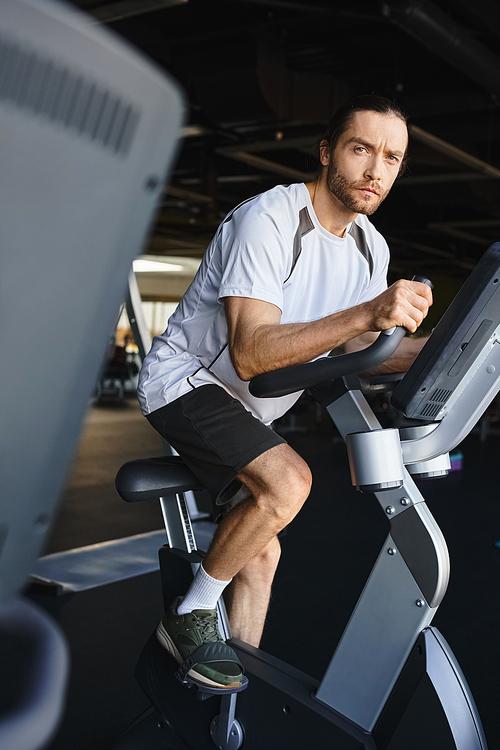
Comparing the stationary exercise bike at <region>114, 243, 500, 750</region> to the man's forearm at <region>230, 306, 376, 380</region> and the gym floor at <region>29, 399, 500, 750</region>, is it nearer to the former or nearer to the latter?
the man's forearm at <region>230, 306, 376, 380</region>

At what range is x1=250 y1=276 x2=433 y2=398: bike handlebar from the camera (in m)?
1.21

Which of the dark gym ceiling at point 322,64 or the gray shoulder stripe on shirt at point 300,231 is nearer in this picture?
the gray shoulder stripe on shirt at point 300,231

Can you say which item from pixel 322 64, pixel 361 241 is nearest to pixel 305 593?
pixel 361 241

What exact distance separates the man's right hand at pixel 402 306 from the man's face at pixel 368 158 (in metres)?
0.47

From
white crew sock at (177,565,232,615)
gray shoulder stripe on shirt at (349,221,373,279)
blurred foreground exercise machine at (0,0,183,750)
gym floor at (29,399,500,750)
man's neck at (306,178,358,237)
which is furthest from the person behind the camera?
gym floor at (29,399,500,750)

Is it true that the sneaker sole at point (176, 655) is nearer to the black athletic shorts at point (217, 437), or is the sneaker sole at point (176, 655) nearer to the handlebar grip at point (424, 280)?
the black athletic shorts at point (217, 437)

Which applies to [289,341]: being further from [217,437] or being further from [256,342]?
A: [217,437]

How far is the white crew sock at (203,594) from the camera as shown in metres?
1.58

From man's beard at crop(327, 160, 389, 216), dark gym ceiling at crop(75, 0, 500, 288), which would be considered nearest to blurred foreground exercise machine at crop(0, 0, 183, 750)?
man's beard at crop(327, 160, 389, 216)

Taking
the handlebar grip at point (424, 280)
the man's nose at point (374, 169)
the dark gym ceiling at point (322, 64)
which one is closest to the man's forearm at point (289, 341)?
the handlebar grip at point (424, 280)

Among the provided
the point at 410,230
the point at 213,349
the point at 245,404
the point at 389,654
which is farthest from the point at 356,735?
the point at 410,230

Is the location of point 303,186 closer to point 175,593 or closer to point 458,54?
point 175,593

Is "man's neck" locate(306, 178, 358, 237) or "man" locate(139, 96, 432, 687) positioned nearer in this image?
"man" locate(139, 96, 432, 687)

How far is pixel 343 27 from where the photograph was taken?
5238 mm
